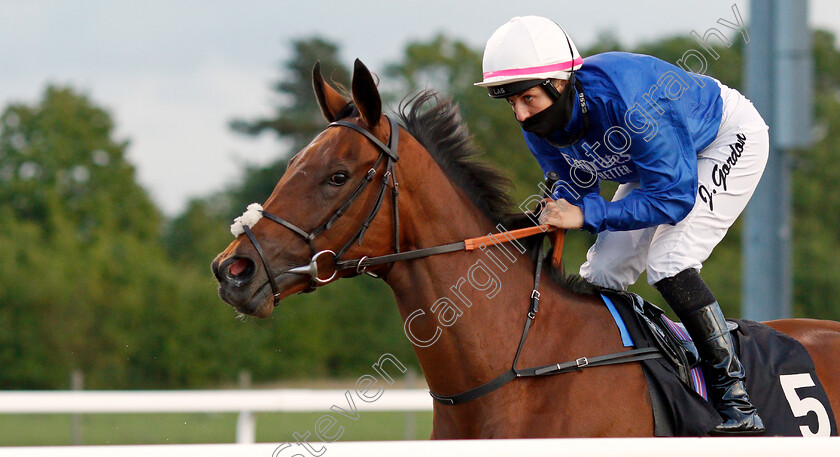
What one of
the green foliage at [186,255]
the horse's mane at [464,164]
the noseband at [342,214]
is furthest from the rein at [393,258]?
the green foliage at [186,255]

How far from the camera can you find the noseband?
2.58m

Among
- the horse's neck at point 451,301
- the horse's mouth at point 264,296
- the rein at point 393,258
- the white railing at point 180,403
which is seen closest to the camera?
the horse's mouth at point 264,296

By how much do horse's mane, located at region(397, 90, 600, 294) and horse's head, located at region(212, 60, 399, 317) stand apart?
23cm

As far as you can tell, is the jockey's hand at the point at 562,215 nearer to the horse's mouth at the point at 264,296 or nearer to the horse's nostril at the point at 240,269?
the horse's mouth at the point at 264,296

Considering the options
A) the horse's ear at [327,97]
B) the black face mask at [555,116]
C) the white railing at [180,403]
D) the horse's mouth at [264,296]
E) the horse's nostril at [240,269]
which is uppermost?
the horse's ear at [327,97]

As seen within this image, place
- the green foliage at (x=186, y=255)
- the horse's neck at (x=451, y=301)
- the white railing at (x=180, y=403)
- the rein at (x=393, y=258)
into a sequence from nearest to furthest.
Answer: the rein at (x=393, y=258) → the horse's neck at (x=451, y=301) → the white railing at (x=180, y=403) → the green foliage at (x=186, y=255)

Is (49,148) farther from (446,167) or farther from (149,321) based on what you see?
(446,167)

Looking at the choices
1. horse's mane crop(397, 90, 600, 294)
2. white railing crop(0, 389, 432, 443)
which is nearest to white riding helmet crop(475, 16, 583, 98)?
horse's mane crop(397, 90, 600, 294)

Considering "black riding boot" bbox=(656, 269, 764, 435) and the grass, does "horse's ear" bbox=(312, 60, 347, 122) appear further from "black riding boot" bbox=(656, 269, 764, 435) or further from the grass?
the grass

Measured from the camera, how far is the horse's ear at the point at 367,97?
2.66 meters

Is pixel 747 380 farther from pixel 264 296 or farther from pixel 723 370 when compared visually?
pixel 264 296

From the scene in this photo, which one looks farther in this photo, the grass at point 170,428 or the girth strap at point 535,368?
the grass at point 170,428

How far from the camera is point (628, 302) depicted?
300 centimetres

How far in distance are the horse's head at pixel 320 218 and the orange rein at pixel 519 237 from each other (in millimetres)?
281
